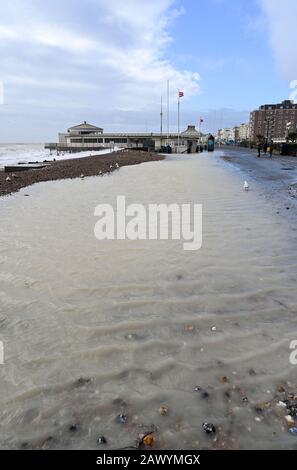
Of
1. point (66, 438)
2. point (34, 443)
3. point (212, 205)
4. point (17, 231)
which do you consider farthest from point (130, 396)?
point (212, 205)

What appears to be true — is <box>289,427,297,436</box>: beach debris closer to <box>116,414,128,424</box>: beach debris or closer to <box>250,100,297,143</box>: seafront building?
<box>116,414,128,424</box>: beach debris

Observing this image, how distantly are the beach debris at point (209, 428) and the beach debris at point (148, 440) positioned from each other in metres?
0.38

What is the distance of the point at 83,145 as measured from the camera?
370 feet

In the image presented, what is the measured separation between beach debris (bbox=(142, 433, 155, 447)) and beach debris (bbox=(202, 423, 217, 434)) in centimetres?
38

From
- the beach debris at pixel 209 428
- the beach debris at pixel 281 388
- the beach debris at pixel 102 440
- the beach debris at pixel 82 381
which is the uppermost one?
the beach debris at pixel 281 388

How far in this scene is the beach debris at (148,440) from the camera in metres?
2.33

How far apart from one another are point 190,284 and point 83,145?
114405mm

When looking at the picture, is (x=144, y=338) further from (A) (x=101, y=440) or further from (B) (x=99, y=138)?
(B) (x=99, y=138)

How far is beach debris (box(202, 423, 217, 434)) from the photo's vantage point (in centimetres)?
241

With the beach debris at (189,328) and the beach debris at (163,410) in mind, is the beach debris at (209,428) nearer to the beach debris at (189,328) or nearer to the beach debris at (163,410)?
the beach debris at (163,410)

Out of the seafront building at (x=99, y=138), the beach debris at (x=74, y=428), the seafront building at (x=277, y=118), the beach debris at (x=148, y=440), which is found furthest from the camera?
the seafront building at (x=277, y=118)

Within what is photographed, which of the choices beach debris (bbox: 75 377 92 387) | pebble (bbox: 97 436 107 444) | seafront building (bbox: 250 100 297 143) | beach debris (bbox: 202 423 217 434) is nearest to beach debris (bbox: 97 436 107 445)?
pebble (bbox: 97 436 107 444)

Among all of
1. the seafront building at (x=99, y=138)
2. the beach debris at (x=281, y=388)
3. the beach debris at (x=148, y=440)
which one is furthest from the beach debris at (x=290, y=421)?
the seafront building at (x=99, y=138)

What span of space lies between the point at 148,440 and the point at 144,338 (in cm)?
126
